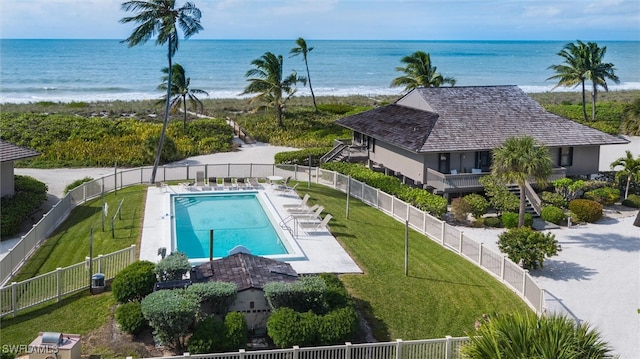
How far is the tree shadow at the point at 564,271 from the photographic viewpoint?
24266 millimetres

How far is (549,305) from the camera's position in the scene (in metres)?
21.2

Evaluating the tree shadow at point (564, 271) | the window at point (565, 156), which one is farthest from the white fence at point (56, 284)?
the window at point (565, 156)

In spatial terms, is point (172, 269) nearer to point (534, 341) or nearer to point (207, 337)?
point (207, 337)

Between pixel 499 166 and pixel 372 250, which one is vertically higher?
pixel 499 166

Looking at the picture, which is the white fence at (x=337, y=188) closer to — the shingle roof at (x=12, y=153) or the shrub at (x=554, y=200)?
the shingle roof at (x=12, y=153)

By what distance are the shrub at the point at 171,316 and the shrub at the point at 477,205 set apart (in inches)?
687

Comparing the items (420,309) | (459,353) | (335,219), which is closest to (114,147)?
(335,219)

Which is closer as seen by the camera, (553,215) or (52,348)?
(52,348)

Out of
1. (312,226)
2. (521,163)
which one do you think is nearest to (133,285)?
(312,226)

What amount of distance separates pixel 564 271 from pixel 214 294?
1367 cm

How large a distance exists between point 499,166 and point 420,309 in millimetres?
10004

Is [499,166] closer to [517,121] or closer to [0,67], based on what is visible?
[517,121]

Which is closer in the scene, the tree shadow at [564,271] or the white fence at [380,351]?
the white fence at [380,351]

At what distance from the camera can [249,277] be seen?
18812mm
